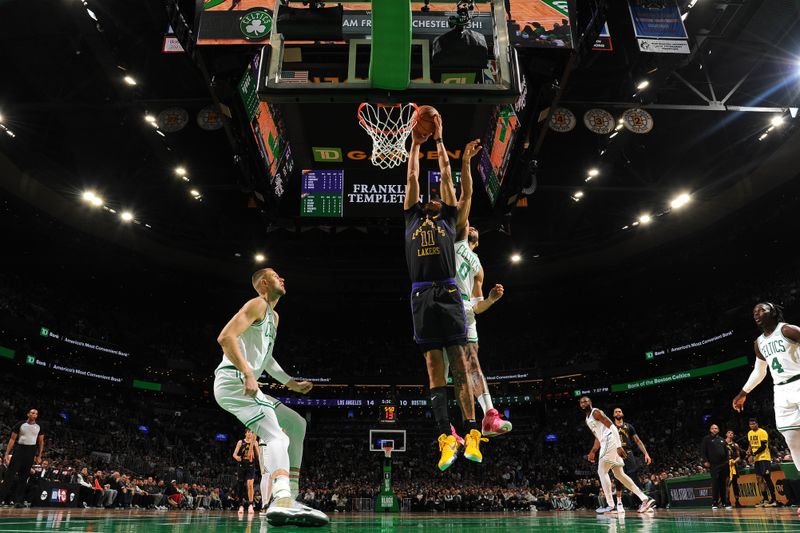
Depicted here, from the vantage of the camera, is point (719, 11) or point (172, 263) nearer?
point (719, 11)

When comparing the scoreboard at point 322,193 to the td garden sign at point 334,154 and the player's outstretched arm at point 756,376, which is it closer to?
the td garden sign at point 334,154

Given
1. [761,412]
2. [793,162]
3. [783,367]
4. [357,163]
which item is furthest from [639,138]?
[783,367]

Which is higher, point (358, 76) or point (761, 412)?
point (358, 76)

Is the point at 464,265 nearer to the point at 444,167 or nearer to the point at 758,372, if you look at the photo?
the point at 444,167

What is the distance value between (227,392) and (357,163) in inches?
359

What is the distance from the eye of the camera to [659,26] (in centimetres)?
1145

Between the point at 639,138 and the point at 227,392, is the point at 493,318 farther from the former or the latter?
the point at 227,392

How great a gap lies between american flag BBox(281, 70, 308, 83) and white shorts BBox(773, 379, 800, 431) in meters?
6.60

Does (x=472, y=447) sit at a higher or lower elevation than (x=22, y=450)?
lower

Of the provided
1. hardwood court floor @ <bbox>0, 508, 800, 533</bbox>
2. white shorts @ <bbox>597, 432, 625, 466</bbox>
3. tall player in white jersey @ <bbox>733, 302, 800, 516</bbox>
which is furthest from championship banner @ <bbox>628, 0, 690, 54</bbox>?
hardwood court floor @ <bbox>0, 508, 800, 533</bbox>

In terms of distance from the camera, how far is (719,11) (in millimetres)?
13062

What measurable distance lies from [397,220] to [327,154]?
7.04ft

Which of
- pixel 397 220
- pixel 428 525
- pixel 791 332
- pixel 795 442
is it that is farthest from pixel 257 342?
pixel 397 220

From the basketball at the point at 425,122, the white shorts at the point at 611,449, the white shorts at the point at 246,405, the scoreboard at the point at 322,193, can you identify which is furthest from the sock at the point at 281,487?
the scoreboard at the point at 322,193
